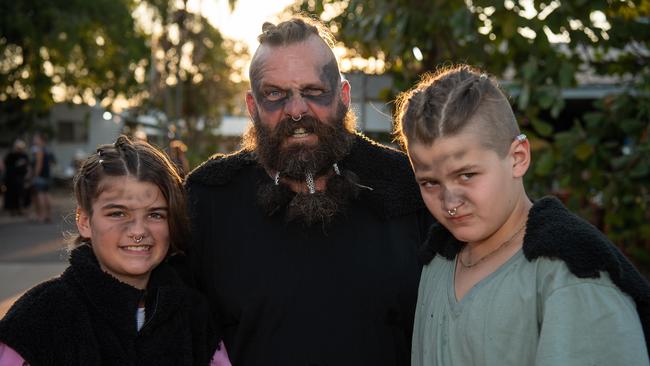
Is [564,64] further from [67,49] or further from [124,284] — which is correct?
[67,49]

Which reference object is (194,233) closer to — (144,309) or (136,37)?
(144,309)

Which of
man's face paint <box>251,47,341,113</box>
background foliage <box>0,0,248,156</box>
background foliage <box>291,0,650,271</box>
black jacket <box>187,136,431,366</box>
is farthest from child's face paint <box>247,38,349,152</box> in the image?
background foliage <box>0,0,248,156</box>

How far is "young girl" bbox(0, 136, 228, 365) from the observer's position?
2.17 m

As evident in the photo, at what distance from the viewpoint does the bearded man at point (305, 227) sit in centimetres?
243

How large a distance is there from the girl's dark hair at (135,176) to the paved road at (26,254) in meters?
2.32

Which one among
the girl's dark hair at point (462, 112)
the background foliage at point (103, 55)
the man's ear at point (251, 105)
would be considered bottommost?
the girl's dark hair at point (462, 112)

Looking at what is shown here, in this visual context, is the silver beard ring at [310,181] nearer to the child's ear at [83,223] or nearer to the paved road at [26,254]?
the child's ear at [83,223]

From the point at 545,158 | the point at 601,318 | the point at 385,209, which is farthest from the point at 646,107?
the point at 601,318

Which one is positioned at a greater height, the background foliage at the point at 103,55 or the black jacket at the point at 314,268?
the background foliage at the point at 103,55

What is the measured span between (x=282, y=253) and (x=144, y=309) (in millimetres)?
486

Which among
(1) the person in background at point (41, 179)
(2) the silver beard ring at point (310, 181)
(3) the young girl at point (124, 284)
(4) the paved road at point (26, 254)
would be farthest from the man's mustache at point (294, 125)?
(1) the person in background at point (41, 179)

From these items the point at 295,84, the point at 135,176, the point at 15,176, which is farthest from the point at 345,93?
the point at 15,176

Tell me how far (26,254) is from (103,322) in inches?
371

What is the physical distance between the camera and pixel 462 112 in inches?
71.7
